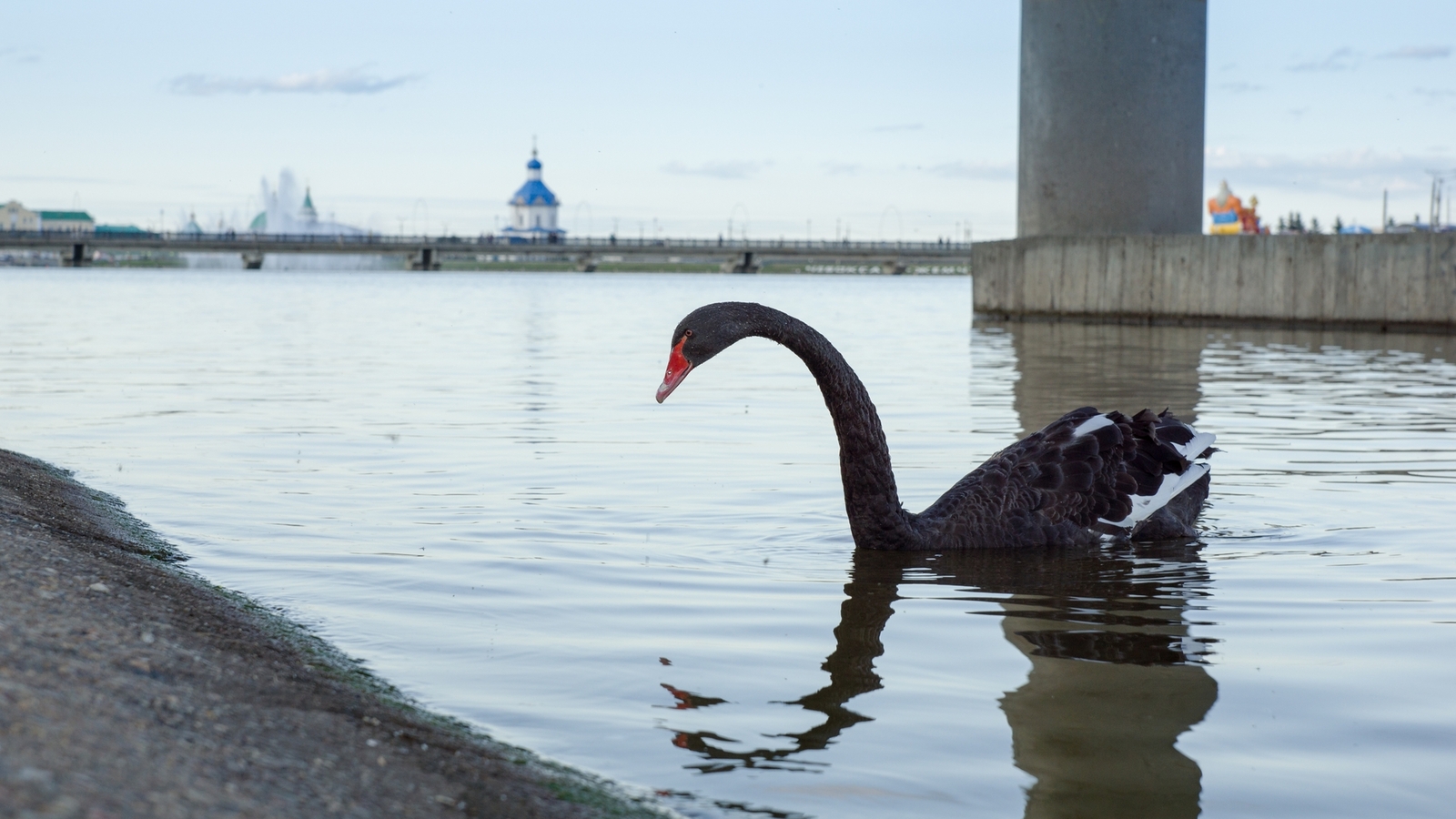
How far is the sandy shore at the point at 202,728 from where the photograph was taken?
2418mm

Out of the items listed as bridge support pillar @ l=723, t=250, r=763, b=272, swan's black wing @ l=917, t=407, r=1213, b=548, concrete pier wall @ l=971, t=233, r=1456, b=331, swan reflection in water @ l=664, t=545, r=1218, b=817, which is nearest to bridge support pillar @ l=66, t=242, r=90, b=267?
bridge support pillar @ l=723, t=250, r=763, b=272

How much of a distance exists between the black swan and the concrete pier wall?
19.0 metres

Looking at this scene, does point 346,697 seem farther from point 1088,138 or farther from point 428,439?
point 1088,138

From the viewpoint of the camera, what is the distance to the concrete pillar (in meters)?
25.1

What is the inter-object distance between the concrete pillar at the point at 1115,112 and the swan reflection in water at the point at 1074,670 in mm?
20015

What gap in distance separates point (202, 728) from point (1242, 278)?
971 inches


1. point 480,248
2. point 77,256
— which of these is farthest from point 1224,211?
point 77,256

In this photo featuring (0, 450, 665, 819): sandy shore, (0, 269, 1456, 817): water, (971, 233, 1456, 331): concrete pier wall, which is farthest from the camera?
(971, 233, 1456, 331): concrete pier wall

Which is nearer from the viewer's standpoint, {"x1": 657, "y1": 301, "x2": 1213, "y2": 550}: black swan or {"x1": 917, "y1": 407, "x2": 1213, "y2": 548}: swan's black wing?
{"x1": 657, "y1": 301, "x2": 1213, "y2": 550}: black swan

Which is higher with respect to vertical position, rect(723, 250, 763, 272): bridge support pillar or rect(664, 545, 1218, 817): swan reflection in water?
rect(723, 250, 763, 272): bridge support pillar

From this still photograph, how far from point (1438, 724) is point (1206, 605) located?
5.08 ft

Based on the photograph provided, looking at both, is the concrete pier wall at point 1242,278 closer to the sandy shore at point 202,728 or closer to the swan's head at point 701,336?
the swan's head at point 701,336

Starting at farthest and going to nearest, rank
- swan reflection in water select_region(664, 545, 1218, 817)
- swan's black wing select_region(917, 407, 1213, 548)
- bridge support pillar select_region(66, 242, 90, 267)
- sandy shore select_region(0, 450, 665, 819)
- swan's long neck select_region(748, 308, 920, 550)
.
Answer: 1. bridge support pillar select_region(66, 242, 90, 267)
2. swan's black wing select_region(917, 407, 1213, 548)
3. swan's long neck select_region(748, 308, 920, 550)
4. swan reflection in water select_region(664, 545, 1218, 817)
5. sandy shore select_region(0, 450, 665, 819)

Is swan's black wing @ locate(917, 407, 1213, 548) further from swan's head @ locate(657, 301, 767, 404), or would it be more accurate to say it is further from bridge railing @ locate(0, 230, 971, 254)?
bridge railing @ locate(0, 230, 971, 254)
